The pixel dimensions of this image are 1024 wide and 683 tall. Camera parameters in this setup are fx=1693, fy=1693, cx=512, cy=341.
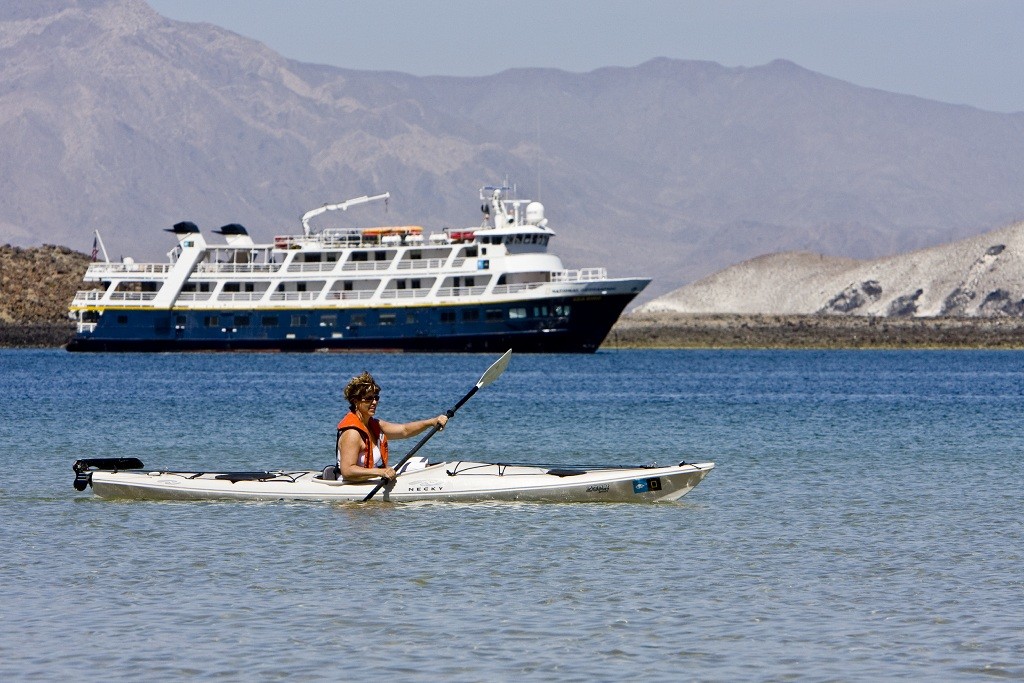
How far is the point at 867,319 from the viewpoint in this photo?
154250 millimetres

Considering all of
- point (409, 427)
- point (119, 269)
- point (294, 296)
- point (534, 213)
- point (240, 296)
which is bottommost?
point (409, 427)

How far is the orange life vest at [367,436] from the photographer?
2400 cm

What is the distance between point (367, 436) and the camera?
24.5 m

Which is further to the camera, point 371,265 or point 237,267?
point 237,267

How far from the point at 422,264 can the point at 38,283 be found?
7618cm

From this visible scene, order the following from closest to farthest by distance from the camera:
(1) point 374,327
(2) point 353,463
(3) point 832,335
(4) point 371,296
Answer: (2) point 353,463
(4) point 371,296
(1) point 374,327
(3) point 832,335

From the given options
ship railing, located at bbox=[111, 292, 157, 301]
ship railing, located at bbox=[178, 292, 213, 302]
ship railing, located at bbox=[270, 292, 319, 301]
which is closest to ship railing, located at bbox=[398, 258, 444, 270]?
ship railing, located at bbox=[270, 292, 319, 301]

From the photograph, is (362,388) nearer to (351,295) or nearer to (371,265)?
(371,265)

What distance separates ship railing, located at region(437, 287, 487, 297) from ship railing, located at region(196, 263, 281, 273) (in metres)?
12.0

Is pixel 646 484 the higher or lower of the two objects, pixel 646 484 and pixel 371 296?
the lower

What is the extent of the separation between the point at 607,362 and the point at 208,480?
78.6 m

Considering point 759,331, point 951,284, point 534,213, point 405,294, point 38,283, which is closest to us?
point 405,294

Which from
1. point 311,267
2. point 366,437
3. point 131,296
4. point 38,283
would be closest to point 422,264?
point 311,267

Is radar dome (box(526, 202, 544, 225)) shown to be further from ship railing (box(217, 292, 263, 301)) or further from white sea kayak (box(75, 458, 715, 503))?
white sea kayak (box(75, 458, 715, 503))
